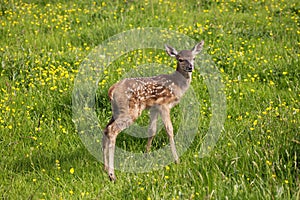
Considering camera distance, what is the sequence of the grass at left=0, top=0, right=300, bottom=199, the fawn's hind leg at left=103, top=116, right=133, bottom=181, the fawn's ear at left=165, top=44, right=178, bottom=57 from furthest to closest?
1. the fawn's ear at left=165, top=44, right=178, bottom=57
2. the fawn's hind leg at left=103, top=116, right=133, bottom=181
3. the grass at left=0, top=0, right=300, bottom=199

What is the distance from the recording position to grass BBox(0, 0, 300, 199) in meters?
5.83

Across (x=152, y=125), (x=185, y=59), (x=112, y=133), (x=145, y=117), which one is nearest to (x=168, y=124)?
(x=152, y=125)

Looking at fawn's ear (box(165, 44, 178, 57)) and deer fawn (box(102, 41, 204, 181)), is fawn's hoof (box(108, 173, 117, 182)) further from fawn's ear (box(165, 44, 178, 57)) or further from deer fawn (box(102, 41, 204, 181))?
fawn's ear (box(165, 44, 178, 57))

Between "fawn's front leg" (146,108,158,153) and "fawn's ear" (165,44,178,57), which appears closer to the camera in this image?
"fawn's front leg" (146,108,158,153)

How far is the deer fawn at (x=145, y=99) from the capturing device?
6.78 metres

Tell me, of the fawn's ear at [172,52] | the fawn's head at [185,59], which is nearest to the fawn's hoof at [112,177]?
the fawn's head at [185,59]

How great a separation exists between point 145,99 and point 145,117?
1.21 meters

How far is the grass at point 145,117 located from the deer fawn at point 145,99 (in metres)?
0.28

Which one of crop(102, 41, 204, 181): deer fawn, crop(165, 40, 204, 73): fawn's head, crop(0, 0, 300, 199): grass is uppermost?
crop(165, 40, 204, 73): fawn's head

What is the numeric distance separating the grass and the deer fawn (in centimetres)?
28

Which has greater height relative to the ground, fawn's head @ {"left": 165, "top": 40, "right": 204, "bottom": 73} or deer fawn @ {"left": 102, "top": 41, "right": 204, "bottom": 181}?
fawn's head @ {"left": 165, "top": 40, "right": 204, "bottom": 73}

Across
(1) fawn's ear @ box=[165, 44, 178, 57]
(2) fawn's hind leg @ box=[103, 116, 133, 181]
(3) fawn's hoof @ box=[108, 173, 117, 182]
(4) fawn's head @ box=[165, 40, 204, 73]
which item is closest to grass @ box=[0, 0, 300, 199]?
(3) fawn's hoof @ box=[108, 173, 117, 182]

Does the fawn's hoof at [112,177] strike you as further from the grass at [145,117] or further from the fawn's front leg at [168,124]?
the fawn's front leg at [168,124]

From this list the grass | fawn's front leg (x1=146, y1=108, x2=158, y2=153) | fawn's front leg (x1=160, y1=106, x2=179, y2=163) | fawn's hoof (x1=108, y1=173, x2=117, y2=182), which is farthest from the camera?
fawn's front leg (x1=146, y1=108, x2=158, y2=153)
